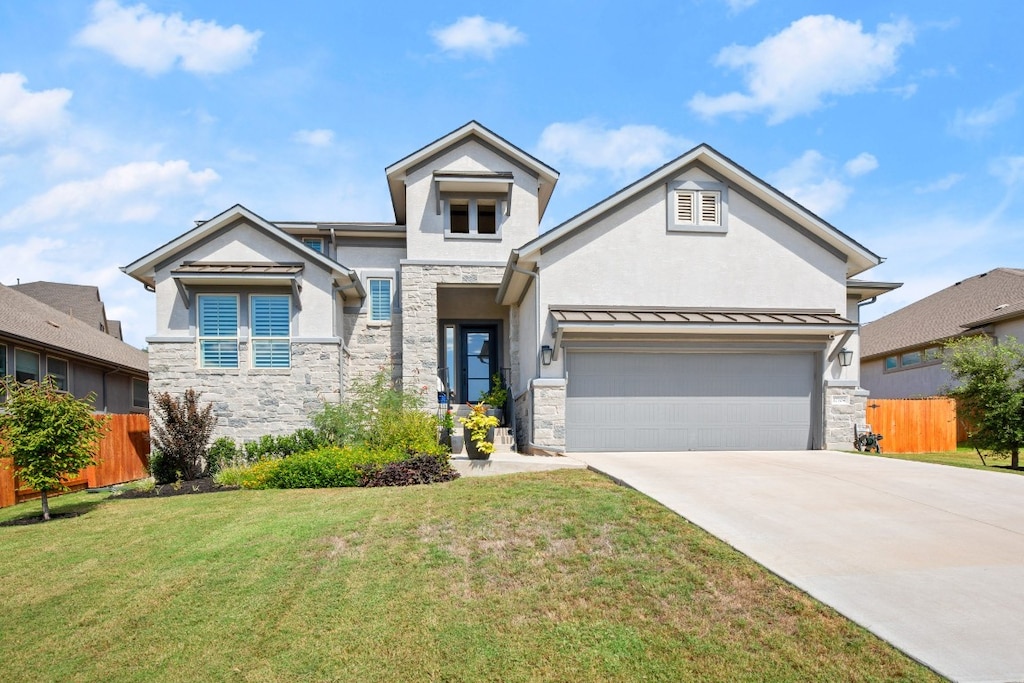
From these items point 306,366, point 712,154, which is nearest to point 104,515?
point 306,366

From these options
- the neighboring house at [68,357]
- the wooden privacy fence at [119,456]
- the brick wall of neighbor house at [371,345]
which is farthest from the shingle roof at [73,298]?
the brick wall of neighbor house at [371,345]

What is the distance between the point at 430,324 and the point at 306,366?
144 inches

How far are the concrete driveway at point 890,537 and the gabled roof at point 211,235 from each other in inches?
373

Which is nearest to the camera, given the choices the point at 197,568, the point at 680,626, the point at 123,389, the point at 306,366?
the point at 680,626

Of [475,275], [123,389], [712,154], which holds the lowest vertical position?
[123,389]

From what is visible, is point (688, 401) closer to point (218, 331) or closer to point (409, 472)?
point (409, 472)

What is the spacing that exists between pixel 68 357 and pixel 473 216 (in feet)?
44.9

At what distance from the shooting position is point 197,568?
741 cm

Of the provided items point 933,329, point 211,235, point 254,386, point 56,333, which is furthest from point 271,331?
point 933,329

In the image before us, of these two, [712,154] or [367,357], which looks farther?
[367,357]

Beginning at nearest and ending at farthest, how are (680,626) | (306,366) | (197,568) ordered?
(680,626)
(197,568)
(306,366)

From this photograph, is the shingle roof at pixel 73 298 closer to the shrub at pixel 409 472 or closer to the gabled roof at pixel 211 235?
the gabled roof at pixel 211 235

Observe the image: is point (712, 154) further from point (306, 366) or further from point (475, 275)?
point (306, 366)

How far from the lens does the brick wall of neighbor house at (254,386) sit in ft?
52.8
